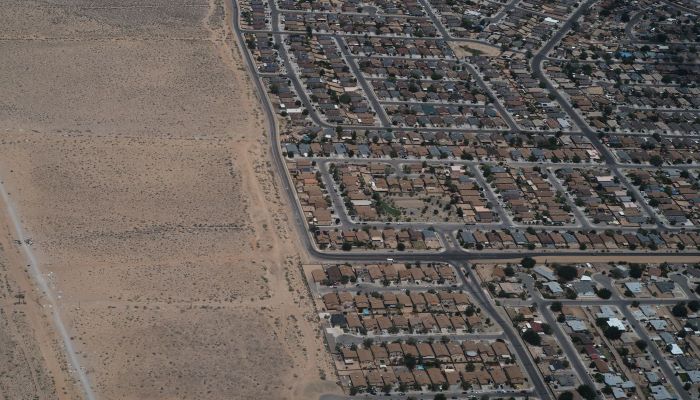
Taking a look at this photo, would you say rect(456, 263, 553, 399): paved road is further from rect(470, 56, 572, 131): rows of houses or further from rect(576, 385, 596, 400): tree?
rect(470, 56, 572, 131): rows of houses

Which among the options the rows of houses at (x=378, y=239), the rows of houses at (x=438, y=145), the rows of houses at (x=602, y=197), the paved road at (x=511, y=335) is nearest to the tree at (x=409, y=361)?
the paved road at (x=511, y=335)

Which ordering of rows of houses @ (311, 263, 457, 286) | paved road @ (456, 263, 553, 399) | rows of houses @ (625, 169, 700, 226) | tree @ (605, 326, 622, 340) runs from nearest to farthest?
paved road @ (456, 263, 553, 399)
tree @ (605, 326, 622, 340)
rows of houses @ (311, 263, 457, 286)
rows of houses @ (625, 169, 700, 226)

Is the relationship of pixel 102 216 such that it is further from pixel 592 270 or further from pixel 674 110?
pixel 674 110

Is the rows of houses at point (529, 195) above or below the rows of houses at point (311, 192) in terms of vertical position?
below

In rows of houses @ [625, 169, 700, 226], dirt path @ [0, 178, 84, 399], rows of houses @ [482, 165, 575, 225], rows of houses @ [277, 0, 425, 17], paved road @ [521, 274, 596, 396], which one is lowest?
rows of houses @ [277, 0, 425, 17]

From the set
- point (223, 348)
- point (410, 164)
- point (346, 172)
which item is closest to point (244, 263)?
point (223, 348)

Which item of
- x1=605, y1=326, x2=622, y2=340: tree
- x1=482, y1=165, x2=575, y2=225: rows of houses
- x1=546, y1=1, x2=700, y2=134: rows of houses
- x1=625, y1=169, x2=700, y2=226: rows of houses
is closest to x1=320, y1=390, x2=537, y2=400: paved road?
x1=605, y1=326, x2=622, y2=340: tree

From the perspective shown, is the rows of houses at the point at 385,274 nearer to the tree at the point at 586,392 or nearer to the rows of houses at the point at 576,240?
the rows of houses at the point at 576,240
